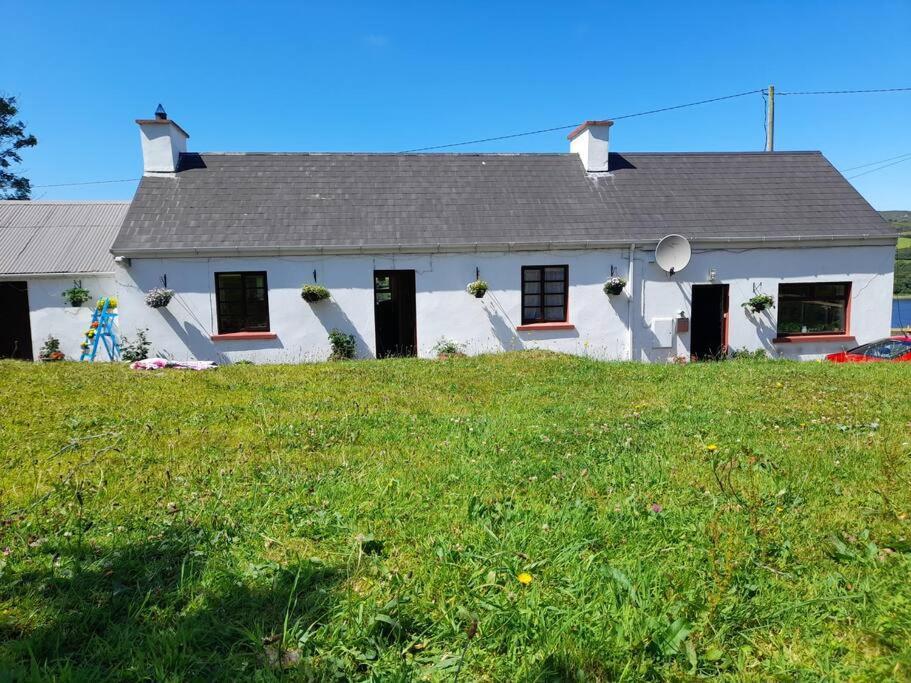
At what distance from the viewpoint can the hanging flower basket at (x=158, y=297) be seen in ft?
39.3

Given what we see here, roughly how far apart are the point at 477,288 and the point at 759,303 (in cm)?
716

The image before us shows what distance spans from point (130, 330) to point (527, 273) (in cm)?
943

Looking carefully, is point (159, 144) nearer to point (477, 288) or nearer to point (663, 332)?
point (477, 288)

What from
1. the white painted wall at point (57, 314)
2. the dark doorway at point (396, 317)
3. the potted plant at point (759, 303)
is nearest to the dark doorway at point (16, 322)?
the white painted wall at point (57, 314)

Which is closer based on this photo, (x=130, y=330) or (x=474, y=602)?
(x=474, y=602)

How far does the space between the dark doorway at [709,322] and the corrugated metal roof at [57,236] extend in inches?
581

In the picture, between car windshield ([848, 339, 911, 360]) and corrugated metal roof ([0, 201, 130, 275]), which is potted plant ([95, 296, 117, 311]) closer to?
corrugated metal roof ([0, 201, 130, 275])

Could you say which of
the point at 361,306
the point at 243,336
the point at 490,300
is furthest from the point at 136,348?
the point at 490,300

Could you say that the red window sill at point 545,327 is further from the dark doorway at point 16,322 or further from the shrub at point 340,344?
the dark doorway at point 16,322

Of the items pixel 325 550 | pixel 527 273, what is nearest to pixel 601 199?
pixel 527 273

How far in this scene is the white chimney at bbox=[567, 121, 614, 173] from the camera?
1546cm

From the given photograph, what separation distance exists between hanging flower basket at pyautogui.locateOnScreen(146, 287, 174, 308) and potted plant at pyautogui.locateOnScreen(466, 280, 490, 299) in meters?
6.87

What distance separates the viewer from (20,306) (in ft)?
46.7

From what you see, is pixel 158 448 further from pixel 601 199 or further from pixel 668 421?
pixel 601 199
